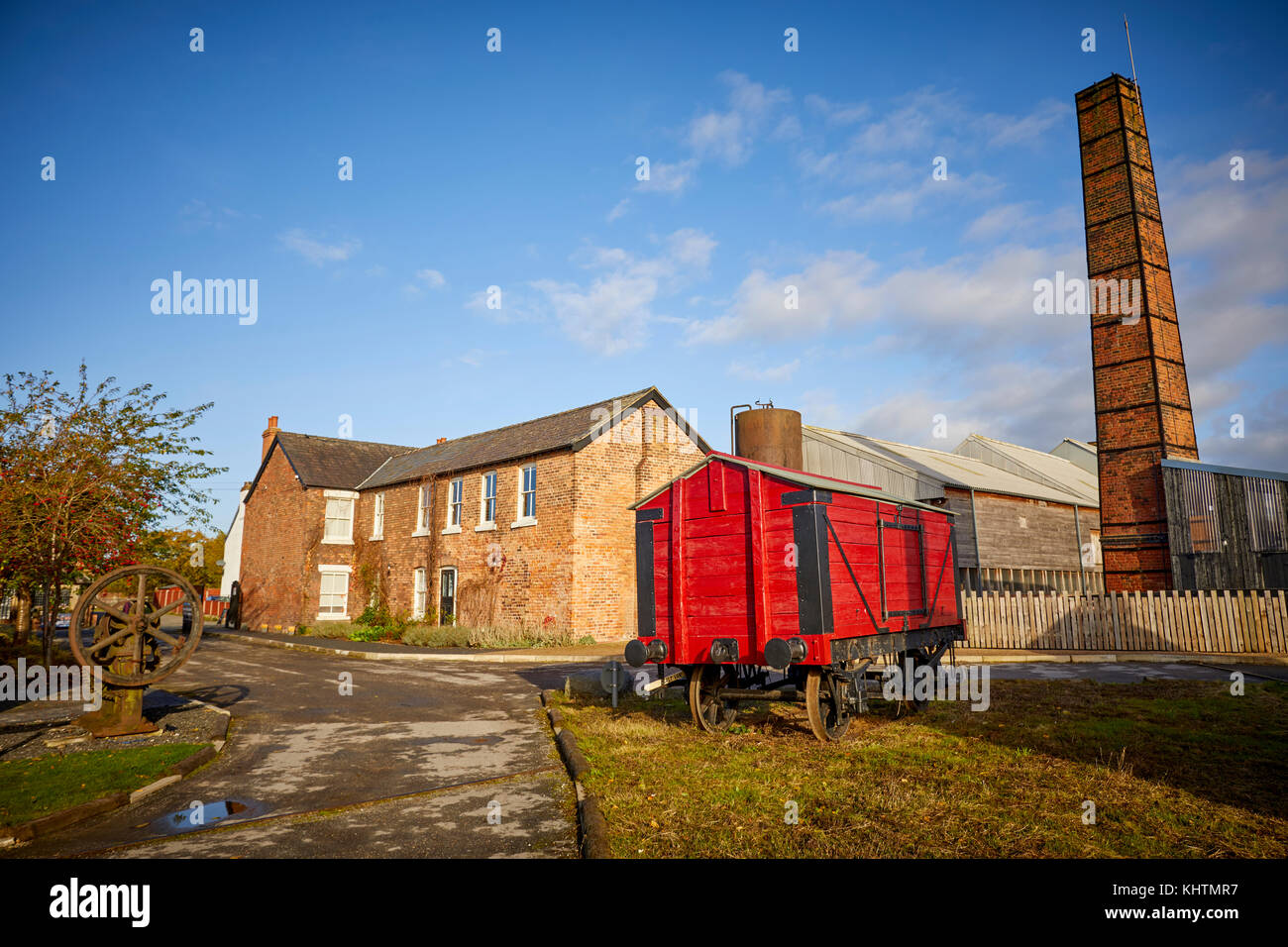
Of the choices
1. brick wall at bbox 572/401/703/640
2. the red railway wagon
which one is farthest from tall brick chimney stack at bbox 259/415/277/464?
the red railway wagon

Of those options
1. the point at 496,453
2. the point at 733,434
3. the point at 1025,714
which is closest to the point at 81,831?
the point at 1025,714

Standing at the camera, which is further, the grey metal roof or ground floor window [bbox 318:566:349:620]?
ground floor window [bbox 318:566:349:620]

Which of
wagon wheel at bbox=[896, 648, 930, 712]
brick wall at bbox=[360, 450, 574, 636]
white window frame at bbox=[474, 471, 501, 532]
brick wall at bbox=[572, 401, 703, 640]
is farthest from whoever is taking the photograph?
white window frame at bbox=[474, 471, 501, 532]

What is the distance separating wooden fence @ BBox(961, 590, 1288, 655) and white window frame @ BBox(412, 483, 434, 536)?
57.4 ft

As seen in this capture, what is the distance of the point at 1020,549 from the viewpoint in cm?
2652

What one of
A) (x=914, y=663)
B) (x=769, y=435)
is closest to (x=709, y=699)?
(x=914, y=663)

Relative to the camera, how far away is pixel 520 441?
23.7 meters

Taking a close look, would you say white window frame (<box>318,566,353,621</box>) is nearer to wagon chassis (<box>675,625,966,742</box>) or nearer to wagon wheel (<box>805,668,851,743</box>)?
wagon chassis (<box>675,625,966,742</box>)

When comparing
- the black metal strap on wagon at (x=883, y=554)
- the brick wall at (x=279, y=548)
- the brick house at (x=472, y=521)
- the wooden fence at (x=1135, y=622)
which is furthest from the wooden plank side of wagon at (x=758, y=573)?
the brick wall at (x=279, y=548)

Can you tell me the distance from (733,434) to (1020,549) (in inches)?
541

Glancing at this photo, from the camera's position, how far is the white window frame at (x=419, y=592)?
24505mm

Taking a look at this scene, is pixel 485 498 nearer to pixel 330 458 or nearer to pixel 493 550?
pixel 493 550

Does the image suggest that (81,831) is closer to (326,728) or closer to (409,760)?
(409,760)

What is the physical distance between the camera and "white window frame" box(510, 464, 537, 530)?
21234 mm
